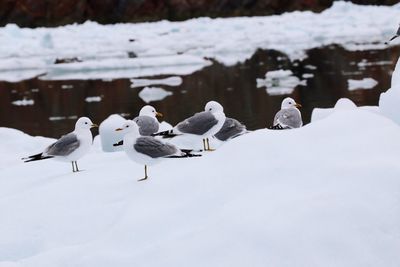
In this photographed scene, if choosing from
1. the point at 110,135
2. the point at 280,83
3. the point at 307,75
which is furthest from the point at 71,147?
the point at 307,75

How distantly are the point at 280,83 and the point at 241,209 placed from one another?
13.2 meters

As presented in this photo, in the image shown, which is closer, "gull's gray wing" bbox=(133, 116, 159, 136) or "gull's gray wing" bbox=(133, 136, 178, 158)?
"gull's gray wing" bbox=(133, 136, 178, 158)

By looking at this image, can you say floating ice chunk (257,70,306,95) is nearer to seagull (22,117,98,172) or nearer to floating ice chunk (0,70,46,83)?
floating ice chunk (0,70,46,83)

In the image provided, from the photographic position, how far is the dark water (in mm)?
13102

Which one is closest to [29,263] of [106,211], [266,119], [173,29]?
[106,211]

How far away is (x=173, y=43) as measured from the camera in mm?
27891

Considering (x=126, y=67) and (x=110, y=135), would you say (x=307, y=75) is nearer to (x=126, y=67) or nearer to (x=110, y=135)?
(x=126, y=67)

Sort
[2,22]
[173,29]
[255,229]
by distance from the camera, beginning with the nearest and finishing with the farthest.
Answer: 1. [255,229]
2. [173,29]
3. [2,22]

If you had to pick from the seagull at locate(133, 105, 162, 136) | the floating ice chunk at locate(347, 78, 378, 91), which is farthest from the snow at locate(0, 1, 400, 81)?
the seagull at locate(133, 105, 162, 136)

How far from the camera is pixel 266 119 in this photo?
39.4 feet

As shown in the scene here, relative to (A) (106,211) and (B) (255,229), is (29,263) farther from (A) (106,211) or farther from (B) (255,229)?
(B) (255,229)

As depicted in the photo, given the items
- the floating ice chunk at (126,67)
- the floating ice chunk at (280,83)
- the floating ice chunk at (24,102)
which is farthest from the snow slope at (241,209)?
the floating ice chunk at (126,67)

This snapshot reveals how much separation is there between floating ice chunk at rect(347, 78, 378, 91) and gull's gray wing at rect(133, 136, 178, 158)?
11.1 m

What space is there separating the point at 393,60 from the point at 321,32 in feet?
33.9
